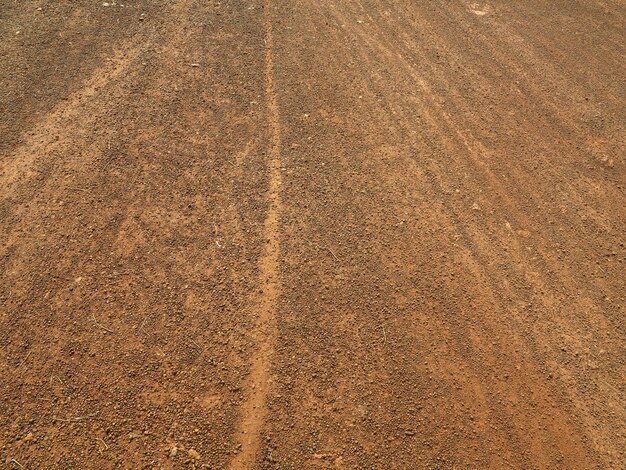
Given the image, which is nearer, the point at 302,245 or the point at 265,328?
the point at 265,328

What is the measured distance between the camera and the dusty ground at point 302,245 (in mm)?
3949

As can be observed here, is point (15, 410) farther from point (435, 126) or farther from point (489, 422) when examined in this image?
point (435, 126)

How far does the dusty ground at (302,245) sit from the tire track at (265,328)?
0.07 ft

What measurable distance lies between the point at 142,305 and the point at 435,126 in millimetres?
4241

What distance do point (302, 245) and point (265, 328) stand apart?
3.33ft

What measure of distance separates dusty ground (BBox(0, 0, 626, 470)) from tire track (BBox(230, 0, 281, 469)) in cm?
2

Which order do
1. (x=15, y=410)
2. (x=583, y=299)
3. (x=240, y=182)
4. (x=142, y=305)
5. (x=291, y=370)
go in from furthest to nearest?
(x=240, y=182)
(x=583, y=299)
(x=142, y=305)
(x=291, y=370)
(x=15, y=410)

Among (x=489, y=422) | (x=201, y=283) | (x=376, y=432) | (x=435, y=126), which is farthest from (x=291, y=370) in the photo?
(x=435, y=126)

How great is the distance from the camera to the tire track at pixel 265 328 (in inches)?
152

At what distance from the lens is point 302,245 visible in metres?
5.09

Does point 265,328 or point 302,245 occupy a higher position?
point 302,245

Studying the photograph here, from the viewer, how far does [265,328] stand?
4.46m

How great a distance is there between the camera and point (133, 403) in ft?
13.0

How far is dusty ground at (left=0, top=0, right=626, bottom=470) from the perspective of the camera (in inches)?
155
